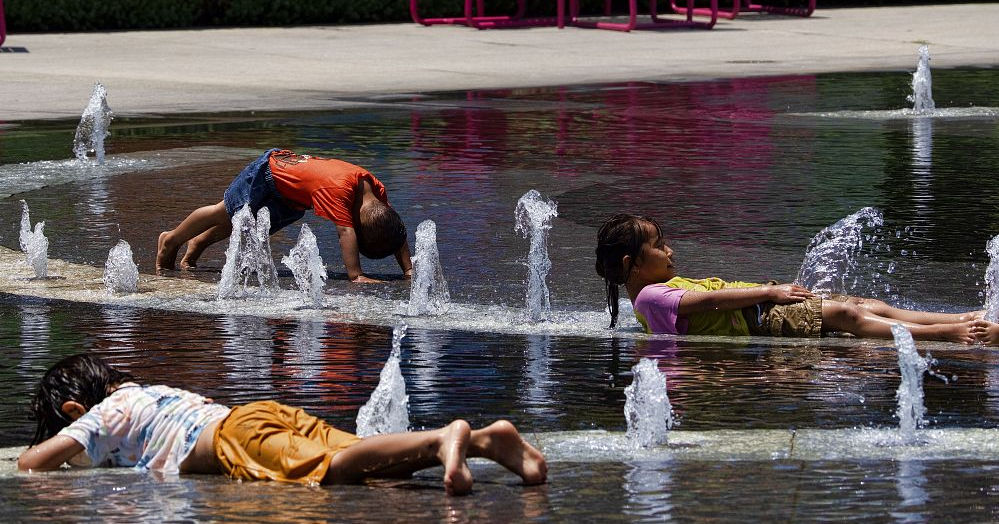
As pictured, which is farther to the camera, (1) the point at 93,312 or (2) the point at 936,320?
(1) the point at 93,312

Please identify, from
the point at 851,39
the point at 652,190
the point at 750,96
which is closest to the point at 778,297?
the point at 652,190

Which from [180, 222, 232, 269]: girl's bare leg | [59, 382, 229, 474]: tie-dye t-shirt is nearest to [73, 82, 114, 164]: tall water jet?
[180, 222, 232, 269]: girl's bare leg

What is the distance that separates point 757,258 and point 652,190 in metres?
2.63

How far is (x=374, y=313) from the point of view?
7531 millimetres

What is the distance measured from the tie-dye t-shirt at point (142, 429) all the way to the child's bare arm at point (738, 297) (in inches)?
90.4

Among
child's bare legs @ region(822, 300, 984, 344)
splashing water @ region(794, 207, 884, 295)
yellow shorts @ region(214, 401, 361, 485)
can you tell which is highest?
yellow shorts @ region(214, 401, 361, 485)

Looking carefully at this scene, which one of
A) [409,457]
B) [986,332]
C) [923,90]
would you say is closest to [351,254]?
[986,332]

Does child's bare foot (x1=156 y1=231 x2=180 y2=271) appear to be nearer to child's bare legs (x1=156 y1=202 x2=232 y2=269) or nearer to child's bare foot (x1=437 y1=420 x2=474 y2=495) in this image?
child's bare legs (x1=156 y1=202 x2=232 y2=269)

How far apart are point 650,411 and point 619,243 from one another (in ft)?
6.01

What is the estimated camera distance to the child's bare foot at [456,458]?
4562mm

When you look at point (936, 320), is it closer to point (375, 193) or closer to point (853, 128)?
point (375, 193)

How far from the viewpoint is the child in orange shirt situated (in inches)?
328

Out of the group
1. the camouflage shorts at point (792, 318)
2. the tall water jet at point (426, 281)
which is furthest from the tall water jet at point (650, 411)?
the tall water jet at point (426, 281)

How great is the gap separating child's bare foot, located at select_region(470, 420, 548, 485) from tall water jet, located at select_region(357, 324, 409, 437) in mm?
742
